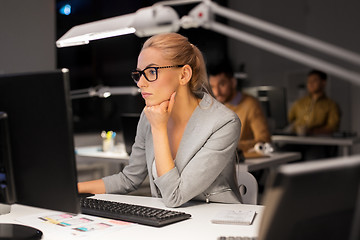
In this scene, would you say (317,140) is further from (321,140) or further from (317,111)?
(317,111)

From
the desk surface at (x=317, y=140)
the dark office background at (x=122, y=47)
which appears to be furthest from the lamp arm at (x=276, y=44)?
the desk surface at (x=317, y=140)

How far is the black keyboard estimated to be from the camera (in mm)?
1412

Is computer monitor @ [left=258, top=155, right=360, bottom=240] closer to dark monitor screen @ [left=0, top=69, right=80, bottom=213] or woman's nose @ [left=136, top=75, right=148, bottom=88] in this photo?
dark monitor screen @ [left=0, top=69, right=80, bottom=213]

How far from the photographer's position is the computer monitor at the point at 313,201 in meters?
0.75

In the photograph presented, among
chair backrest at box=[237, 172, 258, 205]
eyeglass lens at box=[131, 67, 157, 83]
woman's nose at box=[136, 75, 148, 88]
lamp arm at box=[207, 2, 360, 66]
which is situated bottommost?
chair backrest at box=[237, 172, 258, 205]

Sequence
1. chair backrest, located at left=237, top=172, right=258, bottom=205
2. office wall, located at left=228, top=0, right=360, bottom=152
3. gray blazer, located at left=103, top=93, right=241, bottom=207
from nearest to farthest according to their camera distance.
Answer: gray blazer, located at left=103, top=93, right=241, bottom=207, chair backrest, located at left=237, top=172, right=258, bottom=205, office wall, located at left=228, top=0, right=360, bottom=152

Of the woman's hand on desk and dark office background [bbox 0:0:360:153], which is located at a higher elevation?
dark office background [bbox 0:0:360:153]

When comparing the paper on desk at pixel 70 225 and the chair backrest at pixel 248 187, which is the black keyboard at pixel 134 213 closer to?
the paper on desk at pixel 70 225

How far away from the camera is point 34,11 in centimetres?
417

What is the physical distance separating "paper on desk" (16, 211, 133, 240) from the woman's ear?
665mm

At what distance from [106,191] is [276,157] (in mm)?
1918

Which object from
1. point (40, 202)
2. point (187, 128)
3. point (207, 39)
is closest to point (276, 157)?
point (187, 128)

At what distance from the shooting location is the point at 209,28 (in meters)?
1.45

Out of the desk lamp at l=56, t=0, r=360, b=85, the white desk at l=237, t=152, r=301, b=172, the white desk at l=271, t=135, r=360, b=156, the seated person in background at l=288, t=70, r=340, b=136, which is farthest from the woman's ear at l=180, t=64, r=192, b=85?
the seated person in background at l=288, t=70, r=340, b=136
